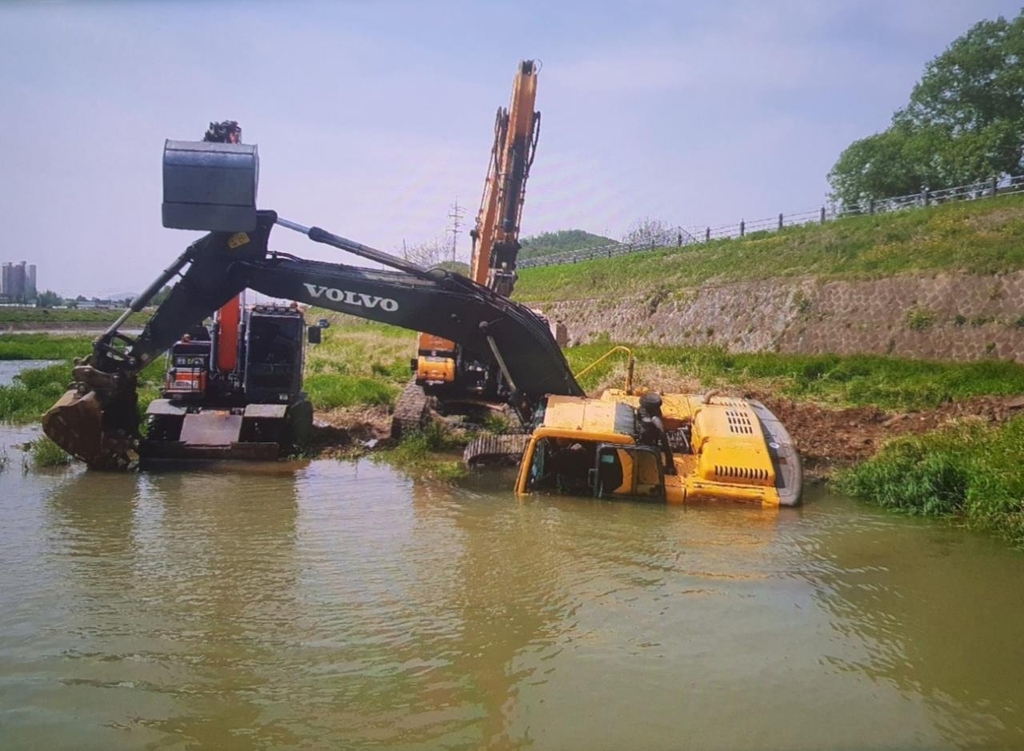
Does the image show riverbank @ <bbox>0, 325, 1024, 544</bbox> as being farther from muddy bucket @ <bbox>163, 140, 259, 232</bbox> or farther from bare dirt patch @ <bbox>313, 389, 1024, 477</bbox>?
muddy bucket @ <bbox>163, 140, 259, 232</bbox>

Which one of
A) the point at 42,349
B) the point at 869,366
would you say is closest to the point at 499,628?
the point at 869,366

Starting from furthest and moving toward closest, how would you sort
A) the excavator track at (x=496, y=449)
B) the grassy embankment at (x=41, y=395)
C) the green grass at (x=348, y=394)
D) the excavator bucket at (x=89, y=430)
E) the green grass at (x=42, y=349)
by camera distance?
1. the green grass at (x=42, y=349)
2. the green grass at (x=348, y=394)
3. the grassy embankment at (x=41, y=395)
4. the excavator track at (x=496, y=449)
5. the excavator bucket at (x=89, y=430)

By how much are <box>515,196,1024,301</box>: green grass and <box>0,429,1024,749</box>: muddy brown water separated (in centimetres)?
1753

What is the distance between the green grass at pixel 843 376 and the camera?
55.6 feet

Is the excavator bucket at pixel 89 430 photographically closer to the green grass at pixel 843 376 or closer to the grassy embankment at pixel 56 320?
the green grass at pixel 843 376

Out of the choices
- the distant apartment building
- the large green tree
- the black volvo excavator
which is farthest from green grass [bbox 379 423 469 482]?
A: the distant apartment building

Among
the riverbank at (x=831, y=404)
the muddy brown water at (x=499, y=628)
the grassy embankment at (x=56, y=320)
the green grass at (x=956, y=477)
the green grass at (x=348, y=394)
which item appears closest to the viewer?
the muddy brown water at (x=499, y=628)

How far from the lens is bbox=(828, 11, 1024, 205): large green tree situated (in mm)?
41969

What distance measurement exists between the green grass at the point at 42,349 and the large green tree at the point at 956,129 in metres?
40.2

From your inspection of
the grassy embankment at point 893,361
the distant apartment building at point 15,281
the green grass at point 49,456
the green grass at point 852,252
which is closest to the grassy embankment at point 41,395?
the green grass at point 49,456

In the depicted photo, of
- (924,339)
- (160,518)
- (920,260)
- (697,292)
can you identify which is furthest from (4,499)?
(697,292)

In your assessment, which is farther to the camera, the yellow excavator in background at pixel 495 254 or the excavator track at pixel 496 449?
the yellow excavator in background at pixel 495 254

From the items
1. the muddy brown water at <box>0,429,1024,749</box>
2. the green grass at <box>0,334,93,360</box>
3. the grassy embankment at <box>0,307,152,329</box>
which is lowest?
the muddy brown water at <box>0,429,1024,749</box>

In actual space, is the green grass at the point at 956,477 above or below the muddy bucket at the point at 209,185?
below
